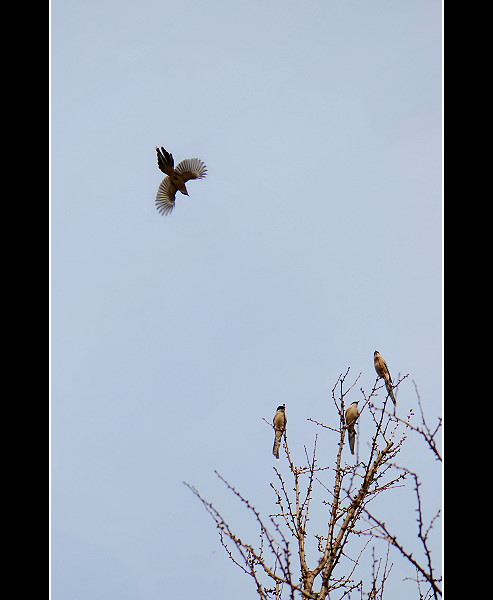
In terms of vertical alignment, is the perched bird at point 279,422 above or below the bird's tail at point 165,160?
below

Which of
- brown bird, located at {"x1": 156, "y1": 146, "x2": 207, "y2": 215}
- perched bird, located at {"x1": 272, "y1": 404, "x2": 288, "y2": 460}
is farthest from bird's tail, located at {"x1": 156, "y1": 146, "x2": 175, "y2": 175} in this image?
perched bird, located at {"x1": 272, "y1": 404, "x2": 288, "y2": 460}

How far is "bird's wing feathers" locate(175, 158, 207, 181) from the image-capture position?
795 cm

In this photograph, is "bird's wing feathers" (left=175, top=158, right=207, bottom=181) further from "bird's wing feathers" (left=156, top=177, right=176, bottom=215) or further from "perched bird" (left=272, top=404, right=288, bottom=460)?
"perched bird" (left=272, top=404, right=288, bottom=460)

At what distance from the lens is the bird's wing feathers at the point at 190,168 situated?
795 centimetres

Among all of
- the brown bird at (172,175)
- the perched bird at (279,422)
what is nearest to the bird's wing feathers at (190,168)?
the brown bird at (172,175)

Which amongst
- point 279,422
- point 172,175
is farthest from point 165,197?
point 279,422

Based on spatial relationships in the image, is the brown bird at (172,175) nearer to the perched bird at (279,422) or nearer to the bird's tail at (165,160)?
the bird's tail at (165,160)

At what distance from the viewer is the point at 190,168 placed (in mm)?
7969

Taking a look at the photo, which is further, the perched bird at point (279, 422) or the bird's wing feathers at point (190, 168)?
the bird's wing feathers at point (190, 168)

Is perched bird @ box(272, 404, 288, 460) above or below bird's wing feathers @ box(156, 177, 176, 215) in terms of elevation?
below

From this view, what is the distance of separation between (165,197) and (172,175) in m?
0.42
